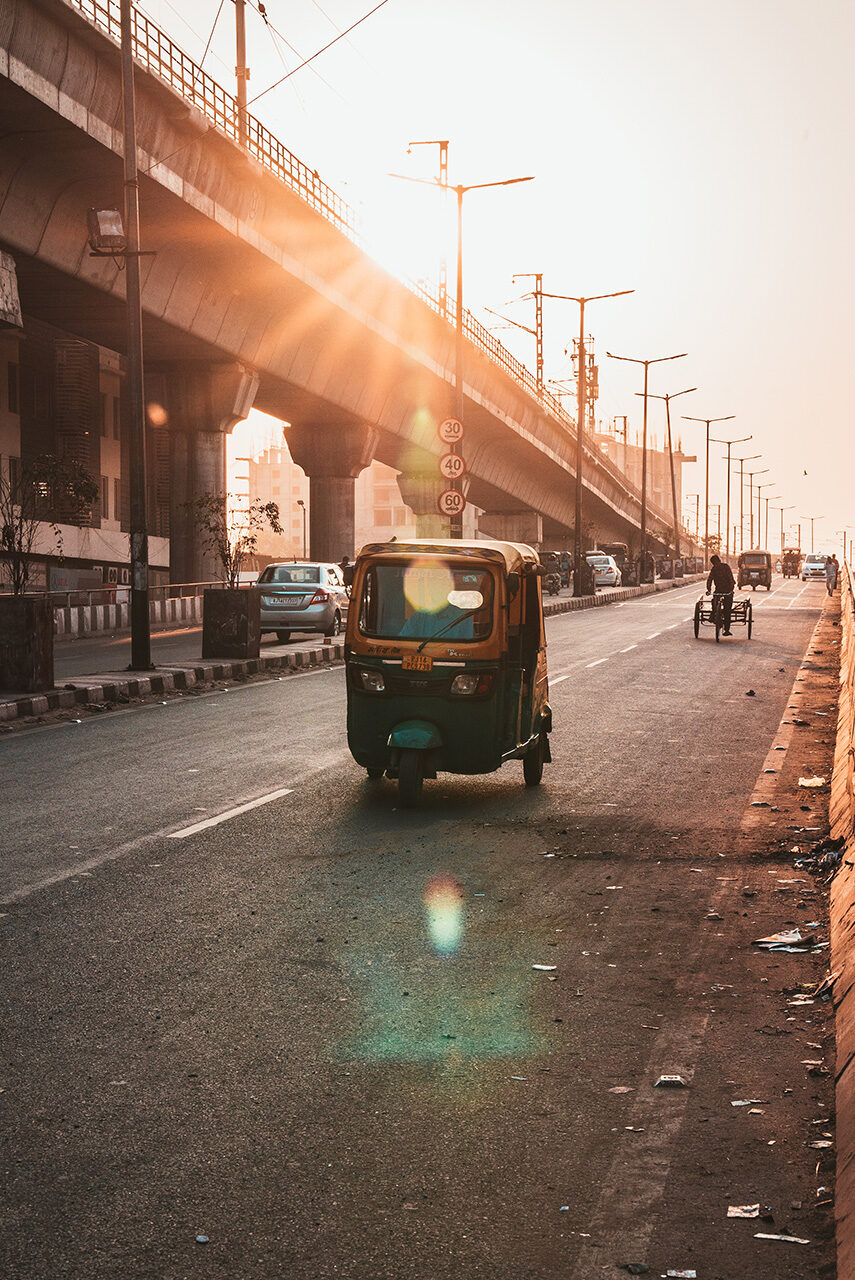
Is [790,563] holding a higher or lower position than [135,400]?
lower

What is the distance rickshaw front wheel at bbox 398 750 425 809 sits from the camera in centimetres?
1045

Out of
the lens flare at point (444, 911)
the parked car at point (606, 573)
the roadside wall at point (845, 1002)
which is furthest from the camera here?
the parked car at point (606, 573)

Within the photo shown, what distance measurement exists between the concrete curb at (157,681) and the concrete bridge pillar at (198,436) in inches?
469

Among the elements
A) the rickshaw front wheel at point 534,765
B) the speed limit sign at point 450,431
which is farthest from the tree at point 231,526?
the rickshaw front wheel at point 534,765

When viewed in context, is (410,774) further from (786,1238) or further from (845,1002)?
(786,1238)

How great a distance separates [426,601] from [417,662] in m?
0.58

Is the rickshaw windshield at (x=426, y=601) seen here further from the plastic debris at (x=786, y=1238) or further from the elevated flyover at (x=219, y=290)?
the elevated flyover at (x=219, y=290)

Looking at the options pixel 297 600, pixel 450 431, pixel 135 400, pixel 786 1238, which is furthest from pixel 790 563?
pixel 786 1238

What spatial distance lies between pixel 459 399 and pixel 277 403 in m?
10.1

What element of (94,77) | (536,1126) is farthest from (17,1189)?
(94,77)

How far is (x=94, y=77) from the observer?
24.7m

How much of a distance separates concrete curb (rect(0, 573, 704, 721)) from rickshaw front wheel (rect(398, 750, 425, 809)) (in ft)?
26.9

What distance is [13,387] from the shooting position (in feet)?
153

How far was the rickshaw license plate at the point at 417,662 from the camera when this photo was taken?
10.5 m
